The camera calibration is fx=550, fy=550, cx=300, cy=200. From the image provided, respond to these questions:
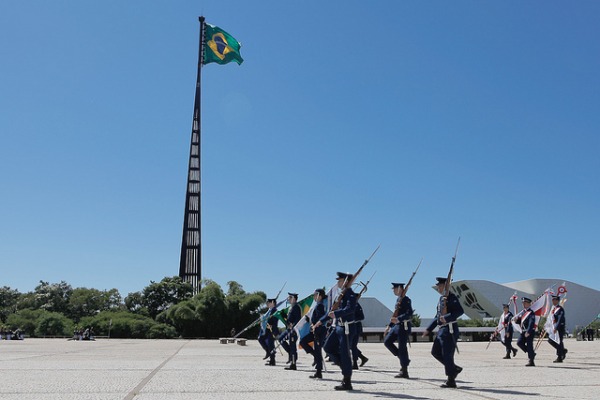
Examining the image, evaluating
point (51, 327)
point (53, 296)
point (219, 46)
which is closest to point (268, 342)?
point (51, 327)

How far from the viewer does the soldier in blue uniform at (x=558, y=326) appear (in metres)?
14.2

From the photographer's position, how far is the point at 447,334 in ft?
27.6

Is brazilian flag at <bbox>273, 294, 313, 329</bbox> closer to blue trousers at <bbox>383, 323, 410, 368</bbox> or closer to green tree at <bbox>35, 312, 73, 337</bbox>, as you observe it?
blue trousers at <bbox>383, 323, 410, 368</bbox>

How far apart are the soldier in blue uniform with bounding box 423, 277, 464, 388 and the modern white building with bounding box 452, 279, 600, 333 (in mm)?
83984

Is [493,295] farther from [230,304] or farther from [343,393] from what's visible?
[343,393]

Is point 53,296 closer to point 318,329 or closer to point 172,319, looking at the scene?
point 172,319

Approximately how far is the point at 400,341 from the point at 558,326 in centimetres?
635

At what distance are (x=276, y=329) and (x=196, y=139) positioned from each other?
60.5 metres

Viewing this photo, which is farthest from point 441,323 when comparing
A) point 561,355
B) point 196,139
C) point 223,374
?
point 196,139

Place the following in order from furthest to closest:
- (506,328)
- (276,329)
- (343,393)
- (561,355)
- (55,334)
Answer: (55,334) → (506,328) → (561,355) → (276,329) → (343,393)

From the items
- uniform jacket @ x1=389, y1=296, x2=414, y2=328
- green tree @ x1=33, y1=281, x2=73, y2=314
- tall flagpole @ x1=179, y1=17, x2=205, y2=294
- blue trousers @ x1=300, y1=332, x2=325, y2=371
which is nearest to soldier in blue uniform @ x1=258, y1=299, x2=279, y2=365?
blue trousers @ x1=300, y1=332, x2=325, y2=371

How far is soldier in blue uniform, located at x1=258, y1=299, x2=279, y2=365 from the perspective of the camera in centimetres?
1323

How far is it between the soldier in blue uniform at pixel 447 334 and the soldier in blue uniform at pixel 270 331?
17.6 feet

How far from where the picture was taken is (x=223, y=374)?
10.2m
